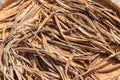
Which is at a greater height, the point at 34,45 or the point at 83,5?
the point at 83,5

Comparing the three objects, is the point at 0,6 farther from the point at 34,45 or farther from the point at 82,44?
the point at 82,44

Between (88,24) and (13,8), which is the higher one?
(13,8)

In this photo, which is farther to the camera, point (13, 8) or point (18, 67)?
point (13, 8)

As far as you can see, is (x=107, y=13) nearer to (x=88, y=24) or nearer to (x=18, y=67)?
(x=88, y=24)

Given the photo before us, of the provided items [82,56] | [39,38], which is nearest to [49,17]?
[39,38]

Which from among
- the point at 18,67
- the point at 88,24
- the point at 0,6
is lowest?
the point at 18,67

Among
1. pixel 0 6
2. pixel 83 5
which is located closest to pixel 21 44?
pixel 0 6
